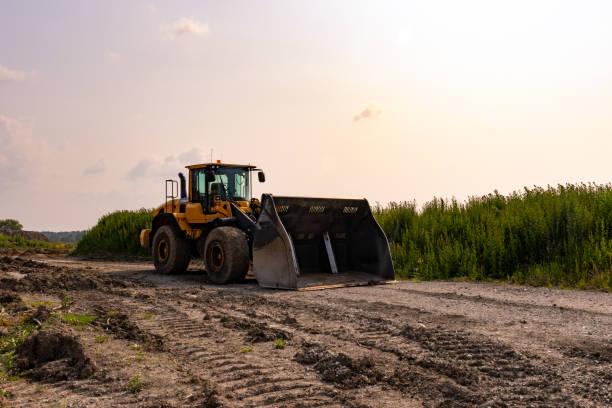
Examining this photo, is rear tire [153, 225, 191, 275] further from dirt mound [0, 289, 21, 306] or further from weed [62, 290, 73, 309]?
dirt mound [0, 289, 21, 306]

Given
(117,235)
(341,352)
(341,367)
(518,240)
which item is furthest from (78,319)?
(117,235)

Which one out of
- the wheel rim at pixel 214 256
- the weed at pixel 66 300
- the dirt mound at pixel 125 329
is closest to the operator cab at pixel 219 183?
the wheel rim at pixel 214 256

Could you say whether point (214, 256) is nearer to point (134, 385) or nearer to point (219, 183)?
point (219, 183)

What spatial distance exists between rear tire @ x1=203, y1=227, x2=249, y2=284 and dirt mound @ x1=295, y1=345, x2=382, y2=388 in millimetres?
5458

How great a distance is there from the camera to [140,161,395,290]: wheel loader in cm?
926

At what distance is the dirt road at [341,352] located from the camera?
371cm

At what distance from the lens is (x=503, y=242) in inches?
446

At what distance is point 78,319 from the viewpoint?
639 centimetres

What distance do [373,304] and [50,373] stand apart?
421 cm

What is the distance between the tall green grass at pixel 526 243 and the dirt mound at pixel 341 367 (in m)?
6.68

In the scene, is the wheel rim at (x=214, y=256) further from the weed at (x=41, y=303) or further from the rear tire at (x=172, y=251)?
the weed at (x=41, y=303)

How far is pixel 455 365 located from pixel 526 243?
7.95 m

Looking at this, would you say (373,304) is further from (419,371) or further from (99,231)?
(99,231)

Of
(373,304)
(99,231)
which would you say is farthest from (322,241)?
(99,231)
